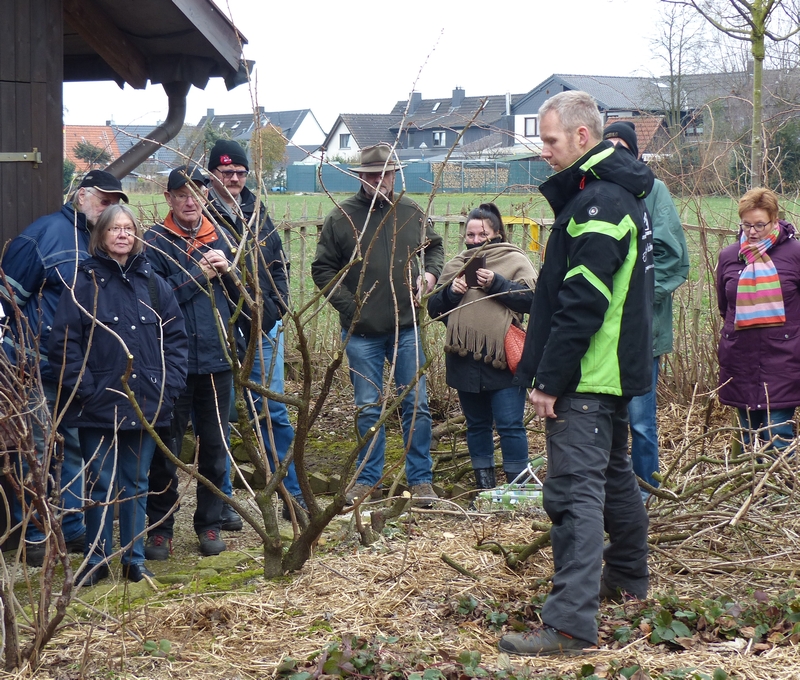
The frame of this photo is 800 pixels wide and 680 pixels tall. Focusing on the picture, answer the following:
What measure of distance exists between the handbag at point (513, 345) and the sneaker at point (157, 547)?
7.09ft

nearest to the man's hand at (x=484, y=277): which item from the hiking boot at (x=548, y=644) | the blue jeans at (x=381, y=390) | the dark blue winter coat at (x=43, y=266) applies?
the blue jeans at (x=381, y=390)

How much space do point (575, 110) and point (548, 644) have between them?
6.22 ft

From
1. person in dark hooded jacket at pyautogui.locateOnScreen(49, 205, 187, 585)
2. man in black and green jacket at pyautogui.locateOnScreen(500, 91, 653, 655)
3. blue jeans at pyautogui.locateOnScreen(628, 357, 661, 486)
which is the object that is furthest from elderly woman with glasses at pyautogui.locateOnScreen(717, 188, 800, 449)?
person in dark hooded jacket at pyautogui.locateOnScreen(49, 205, 187, 585)

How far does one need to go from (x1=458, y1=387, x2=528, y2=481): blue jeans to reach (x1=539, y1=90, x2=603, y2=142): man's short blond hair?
230cm

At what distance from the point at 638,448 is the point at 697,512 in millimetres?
1232

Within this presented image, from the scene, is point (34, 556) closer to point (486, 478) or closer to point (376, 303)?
point (376, 303)

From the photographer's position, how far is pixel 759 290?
547 centimetres

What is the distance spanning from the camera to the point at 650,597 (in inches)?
147

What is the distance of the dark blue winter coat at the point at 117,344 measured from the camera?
4258mm

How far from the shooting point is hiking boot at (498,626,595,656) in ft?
10.3

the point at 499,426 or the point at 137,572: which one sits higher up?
the point at 499,426

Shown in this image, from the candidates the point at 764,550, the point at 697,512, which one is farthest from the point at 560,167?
the point at 764,550

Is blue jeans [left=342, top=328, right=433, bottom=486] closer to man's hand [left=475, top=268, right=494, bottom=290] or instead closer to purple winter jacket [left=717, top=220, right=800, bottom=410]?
man's hand [left=475, top=268, right=494, bottom=290]

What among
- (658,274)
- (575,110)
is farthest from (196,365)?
(658,274)
